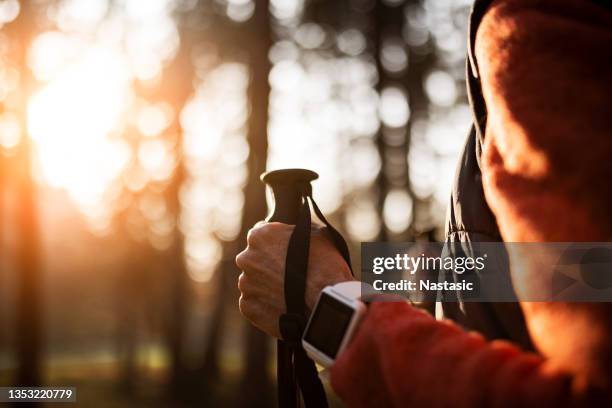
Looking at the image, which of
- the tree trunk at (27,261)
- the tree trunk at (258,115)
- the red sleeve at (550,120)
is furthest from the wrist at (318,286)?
the tree trunk at (27,261)

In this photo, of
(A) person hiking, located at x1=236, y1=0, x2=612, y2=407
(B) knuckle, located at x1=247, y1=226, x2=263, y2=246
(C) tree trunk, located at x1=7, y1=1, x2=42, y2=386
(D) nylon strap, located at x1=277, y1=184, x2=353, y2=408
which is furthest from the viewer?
(C) tree trunk, located at x1=7, y1=1, x2=42, y2=386

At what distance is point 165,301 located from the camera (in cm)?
2689

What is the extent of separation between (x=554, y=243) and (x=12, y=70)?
10.7 meters

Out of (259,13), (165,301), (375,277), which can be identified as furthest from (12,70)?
(165,301)

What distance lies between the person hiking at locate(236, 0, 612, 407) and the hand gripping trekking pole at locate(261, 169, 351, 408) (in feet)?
0.80

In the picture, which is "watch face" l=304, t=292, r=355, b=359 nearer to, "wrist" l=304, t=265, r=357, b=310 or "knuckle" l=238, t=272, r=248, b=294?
"wrist" l=304, t=265, r=357, b=310

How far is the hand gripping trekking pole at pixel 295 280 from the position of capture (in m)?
1.34

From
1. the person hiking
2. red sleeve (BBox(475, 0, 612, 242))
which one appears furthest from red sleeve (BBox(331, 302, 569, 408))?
red sleeve (BBox(475, 0, 612, 242))

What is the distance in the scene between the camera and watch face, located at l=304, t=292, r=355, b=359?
1158 mm

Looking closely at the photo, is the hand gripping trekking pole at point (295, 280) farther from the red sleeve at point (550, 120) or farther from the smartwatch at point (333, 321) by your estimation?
the red sleeve at point (550, 120)

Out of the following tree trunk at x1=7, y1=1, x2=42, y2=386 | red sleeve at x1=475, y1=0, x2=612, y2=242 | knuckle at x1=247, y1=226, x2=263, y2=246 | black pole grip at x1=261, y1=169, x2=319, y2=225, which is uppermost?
A: red sleeve at x1=475, y1=0, x2=612, y2=242

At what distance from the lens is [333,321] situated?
1.18 m

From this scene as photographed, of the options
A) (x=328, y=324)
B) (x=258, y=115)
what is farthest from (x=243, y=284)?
(x=258, y=115)

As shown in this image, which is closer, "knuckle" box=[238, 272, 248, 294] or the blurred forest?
"knuckle" box=[238, 272, 248, 294]
